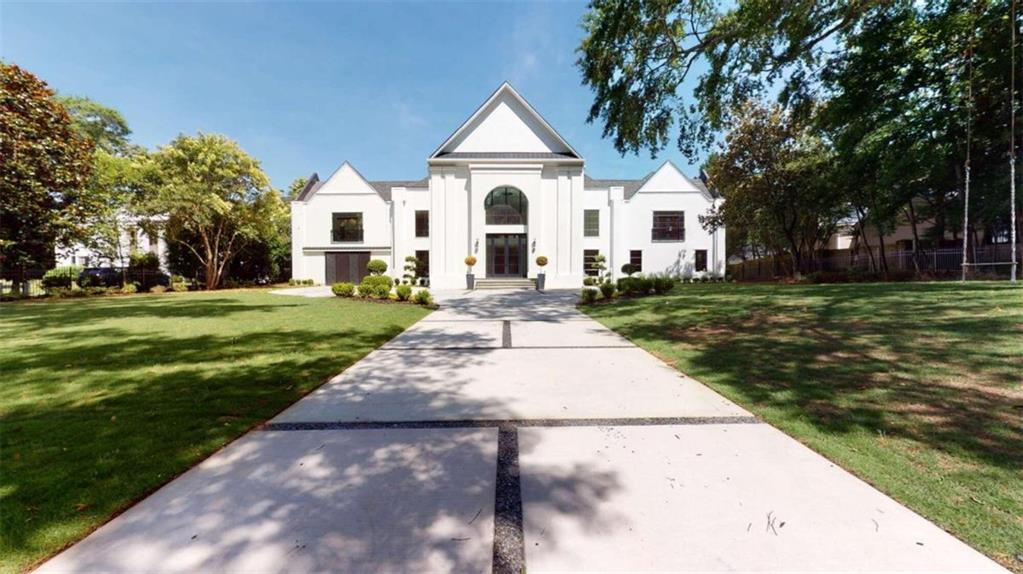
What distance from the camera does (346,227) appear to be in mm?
27422

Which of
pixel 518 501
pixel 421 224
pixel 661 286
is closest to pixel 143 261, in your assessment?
pixel 421 224

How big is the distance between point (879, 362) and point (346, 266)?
2829cm

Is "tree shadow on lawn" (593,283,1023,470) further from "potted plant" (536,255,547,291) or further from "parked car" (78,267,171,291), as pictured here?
"parked car" (78,267,171,291)

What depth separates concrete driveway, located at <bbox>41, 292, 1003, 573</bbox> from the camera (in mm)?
1829

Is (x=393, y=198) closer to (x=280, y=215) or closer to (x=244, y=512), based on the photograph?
(x=280, y=215)

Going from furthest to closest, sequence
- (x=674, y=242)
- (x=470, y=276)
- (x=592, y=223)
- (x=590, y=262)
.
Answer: (x=674, y=242) < (x=592, y=223) < (x=590, y=262) < (x=470, y=276)

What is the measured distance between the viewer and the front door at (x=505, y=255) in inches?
898

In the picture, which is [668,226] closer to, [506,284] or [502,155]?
[502,155]

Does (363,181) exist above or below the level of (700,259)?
above

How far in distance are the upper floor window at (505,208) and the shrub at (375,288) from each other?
956cm

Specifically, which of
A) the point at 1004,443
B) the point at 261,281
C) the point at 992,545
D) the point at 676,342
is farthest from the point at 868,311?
the point at 261,281

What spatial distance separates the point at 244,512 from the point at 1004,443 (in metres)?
5.28

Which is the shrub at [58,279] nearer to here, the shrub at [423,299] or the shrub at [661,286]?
the shrub at [423,299]

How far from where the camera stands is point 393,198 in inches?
1016
